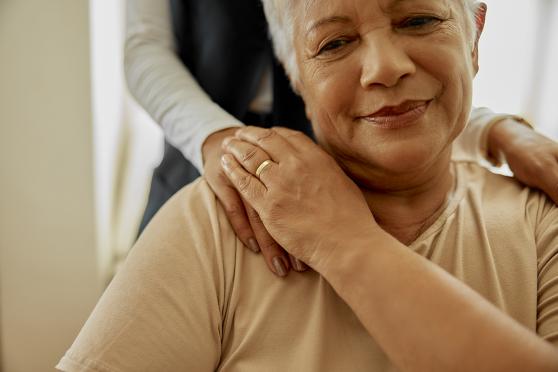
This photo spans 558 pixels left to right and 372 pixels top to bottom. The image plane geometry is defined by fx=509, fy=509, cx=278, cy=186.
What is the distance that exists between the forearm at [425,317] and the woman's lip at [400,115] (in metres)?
0.24

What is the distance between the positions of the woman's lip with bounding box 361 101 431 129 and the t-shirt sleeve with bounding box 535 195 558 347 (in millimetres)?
355

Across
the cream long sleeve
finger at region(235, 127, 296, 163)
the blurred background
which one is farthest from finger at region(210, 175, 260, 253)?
the blurred background

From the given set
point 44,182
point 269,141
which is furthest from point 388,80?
point 44,182

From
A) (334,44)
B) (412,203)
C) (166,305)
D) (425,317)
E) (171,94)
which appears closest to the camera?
(425,317)

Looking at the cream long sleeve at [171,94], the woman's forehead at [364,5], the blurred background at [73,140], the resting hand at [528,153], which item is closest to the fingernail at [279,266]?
the cream long sleeve at [171,94]

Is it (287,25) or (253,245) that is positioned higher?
(287,25)

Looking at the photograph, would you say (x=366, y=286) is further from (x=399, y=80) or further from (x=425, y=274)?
(x=399, y=80)

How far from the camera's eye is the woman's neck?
41.3 inches

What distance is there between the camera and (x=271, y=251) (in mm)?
939

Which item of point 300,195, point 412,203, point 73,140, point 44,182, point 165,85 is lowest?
point 44,182

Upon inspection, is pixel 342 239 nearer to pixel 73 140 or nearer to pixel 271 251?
pixel 271 251

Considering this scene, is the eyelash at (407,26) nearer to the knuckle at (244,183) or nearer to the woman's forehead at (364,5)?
the woman's forehead at (364,5)

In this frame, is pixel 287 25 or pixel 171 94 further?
pixel 171 94

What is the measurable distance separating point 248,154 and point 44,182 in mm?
1371
